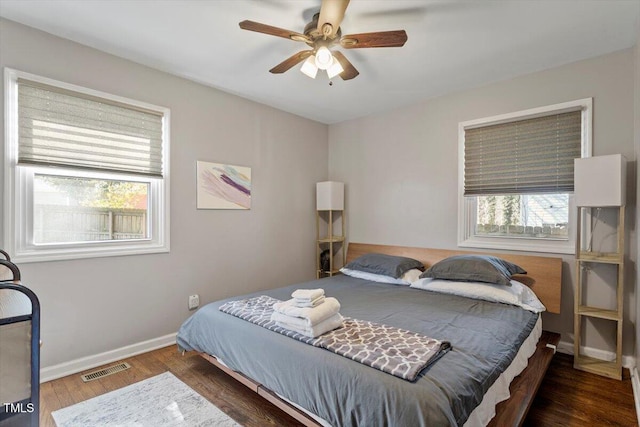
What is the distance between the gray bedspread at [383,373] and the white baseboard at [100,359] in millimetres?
641

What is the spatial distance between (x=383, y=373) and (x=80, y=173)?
2.71m

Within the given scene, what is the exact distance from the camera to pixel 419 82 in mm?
3160

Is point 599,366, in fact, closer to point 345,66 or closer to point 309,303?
point 309,303

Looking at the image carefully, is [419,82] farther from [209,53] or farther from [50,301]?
[50,301]

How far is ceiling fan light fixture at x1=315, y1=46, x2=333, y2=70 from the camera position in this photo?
206cm

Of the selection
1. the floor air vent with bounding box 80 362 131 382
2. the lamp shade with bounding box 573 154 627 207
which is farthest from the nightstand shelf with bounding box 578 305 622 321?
the floor air vent with bounding box 80 362 131 382

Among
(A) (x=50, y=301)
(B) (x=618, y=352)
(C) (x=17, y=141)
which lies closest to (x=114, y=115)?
(C) (x=17, y=141)

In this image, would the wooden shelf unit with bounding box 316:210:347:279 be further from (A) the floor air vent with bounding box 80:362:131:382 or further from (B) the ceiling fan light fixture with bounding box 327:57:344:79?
(A) the floor air vent with bounding box 80:362:131:382

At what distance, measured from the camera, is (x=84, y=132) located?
2523 mm

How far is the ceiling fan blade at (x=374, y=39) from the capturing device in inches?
74.5

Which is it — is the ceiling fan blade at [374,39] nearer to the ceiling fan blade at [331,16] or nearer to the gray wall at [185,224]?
the ceiling fan blade at [331,16]

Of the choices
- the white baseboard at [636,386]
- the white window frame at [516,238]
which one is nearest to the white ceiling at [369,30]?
the white window frame at [516,238]

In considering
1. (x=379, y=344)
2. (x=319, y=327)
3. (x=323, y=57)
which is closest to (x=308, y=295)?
(x=319, y=327)

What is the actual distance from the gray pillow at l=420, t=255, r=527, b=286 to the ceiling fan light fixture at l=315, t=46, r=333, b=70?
2026mm
